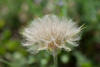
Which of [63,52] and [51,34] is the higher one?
[63,52]

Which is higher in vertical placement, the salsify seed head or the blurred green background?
the blurred green background

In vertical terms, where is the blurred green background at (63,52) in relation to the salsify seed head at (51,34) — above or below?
above

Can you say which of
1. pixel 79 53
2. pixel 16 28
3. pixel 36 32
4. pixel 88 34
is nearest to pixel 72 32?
pixel 36 32

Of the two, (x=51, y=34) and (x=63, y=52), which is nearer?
(x=51, y=34)

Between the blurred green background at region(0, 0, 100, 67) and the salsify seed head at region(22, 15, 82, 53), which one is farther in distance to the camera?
the blurred green background at region(0, 0, 100, 67)
